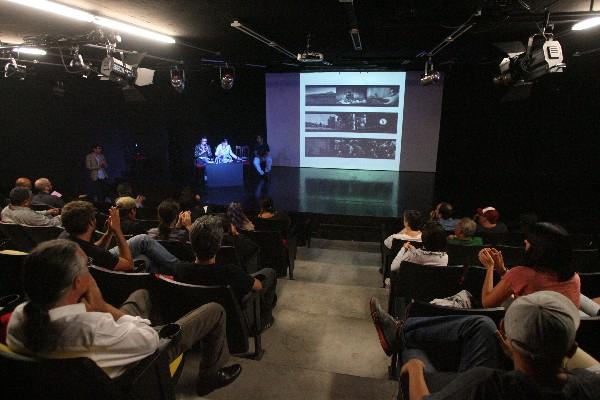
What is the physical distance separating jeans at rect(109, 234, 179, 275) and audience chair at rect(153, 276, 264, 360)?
25.9 inches

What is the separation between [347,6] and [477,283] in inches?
139

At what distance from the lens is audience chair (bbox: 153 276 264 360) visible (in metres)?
2.11

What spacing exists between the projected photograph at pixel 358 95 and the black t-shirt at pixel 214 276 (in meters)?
9.53

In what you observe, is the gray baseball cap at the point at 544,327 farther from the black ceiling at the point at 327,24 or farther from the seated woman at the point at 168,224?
the black ceiling at the point at 327,24

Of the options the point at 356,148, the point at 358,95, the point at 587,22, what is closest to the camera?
the point at 587,22

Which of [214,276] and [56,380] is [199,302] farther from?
[56,380]

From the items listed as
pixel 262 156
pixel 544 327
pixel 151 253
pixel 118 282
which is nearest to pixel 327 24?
pixel 151 253

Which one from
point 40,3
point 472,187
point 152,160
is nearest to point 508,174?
point 472,187

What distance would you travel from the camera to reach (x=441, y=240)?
9.32 feet

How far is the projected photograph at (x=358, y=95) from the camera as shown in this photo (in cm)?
1075

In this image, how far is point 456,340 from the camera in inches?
70.7

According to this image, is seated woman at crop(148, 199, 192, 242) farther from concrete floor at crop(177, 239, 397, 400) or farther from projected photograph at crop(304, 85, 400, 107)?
projected photograph at crop(304, 85, 400, 107)

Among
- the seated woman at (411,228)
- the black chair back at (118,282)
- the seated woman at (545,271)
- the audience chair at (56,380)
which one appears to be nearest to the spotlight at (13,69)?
the black chair back at (118,282)

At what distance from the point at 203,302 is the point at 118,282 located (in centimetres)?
61
